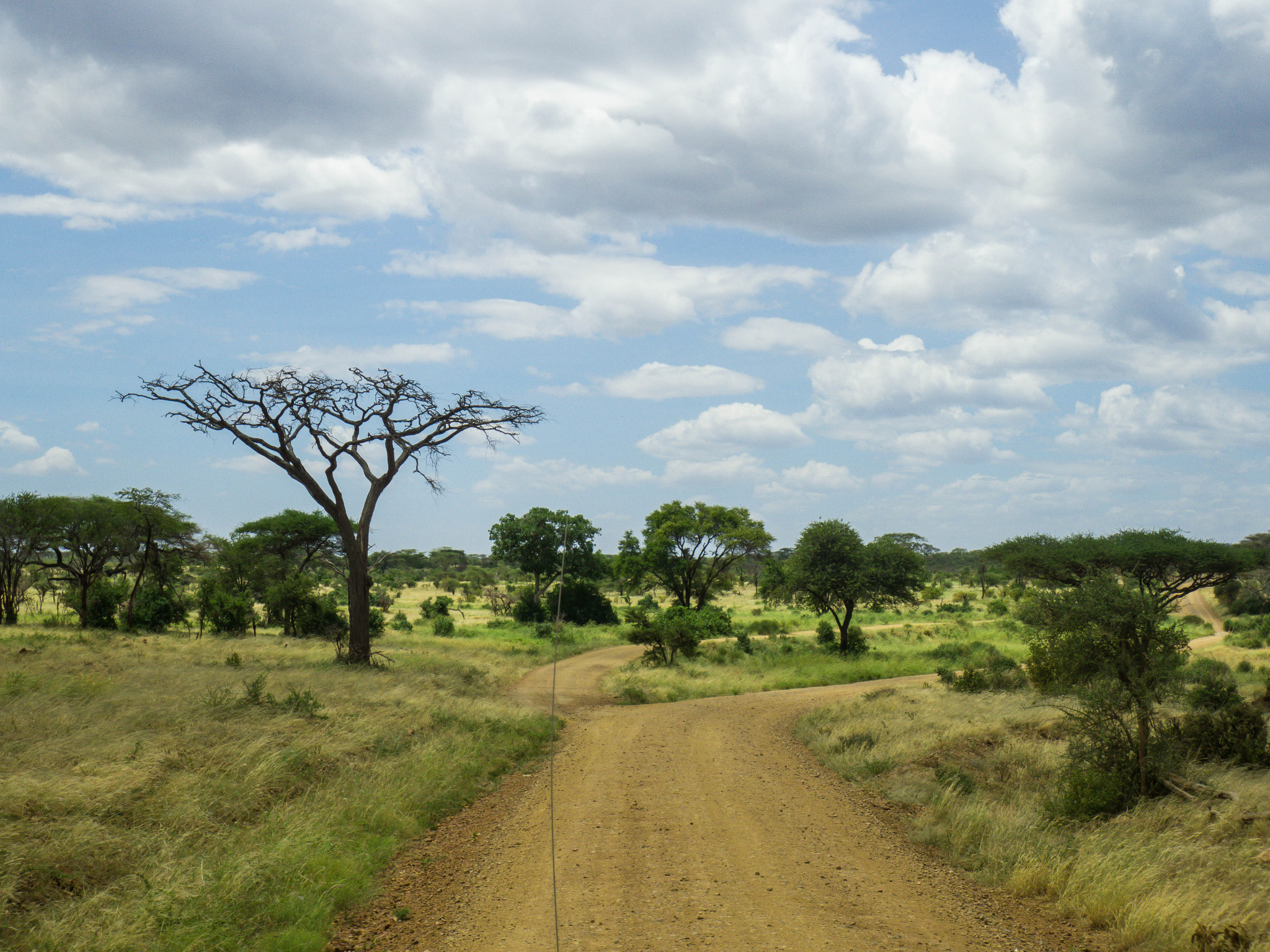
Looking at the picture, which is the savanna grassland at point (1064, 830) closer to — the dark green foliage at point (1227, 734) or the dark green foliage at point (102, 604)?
the dark green foliage at point (1227, 734)

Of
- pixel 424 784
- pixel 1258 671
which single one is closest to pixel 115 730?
pixel 424 784

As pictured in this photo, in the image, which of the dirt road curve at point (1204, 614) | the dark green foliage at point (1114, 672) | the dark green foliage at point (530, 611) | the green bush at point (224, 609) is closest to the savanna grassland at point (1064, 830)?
the dark green foliage at point (1114, 672)

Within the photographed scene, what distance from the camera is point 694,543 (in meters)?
51.4

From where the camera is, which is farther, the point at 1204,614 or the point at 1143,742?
the point at 1204,614

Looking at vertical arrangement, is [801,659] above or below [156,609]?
below

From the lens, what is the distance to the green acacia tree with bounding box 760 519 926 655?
130 feet

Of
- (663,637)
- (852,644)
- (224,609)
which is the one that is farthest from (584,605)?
(663,637)

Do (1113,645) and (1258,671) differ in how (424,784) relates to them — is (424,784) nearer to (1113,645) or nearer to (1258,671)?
(1113,645)

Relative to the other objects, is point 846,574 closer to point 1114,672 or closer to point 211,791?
point 1114,672

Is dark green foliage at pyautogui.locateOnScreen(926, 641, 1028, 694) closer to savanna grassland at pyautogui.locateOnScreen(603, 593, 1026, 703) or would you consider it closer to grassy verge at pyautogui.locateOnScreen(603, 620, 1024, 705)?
grassy verge at pyautogui.locateOnScreen(603, 620, 1024, 705)

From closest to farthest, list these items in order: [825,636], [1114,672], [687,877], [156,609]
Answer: [687,877]
[1114,672]
[156,609]
[825,636]

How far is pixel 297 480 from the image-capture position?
26.5 metres

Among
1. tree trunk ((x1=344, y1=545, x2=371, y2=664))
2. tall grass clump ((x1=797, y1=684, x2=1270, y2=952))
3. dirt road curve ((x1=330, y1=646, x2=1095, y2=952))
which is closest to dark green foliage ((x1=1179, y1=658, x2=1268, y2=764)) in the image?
tall grass clump ((x1=797, y1=684, x2=1270, y2=952))

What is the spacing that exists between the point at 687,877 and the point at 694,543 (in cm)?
4329
